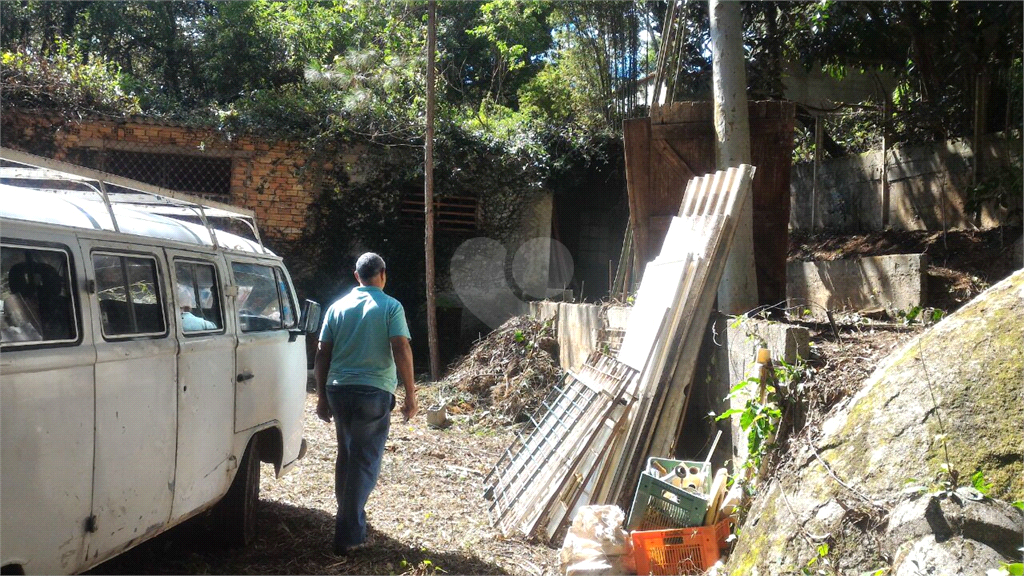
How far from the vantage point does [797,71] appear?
14.4m

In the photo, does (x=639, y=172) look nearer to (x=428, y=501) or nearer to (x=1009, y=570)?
(x=428, y=501)

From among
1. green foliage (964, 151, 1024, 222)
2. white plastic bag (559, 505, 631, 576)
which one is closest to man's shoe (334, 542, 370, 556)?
white plastic bag (559, 505, 631, 576)

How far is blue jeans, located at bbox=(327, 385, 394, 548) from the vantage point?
182 inches

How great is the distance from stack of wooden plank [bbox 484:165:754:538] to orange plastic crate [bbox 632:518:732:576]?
25.7 inches

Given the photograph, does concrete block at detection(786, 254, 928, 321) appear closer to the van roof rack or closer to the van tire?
the van tire

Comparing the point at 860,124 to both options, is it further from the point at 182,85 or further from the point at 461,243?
the point at 182,85

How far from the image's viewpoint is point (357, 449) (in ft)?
15.3

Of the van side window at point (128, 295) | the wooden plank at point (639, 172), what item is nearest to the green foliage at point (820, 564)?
the van side window at point (128, 295)

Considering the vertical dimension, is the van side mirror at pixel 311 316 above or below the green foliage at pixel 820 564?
above

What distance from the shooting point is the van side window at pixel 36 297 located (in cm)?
284

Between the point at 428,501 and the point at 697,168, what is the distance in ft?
12.2

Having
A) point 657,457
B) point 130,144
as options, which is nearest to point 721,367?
point 657,457

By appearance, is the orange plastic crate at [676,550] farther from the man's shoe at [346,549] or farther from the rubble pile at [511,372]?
the rubble pile at [511,372]

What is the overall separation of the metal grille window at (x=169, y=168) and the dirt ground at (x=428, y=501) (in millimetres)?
5937
